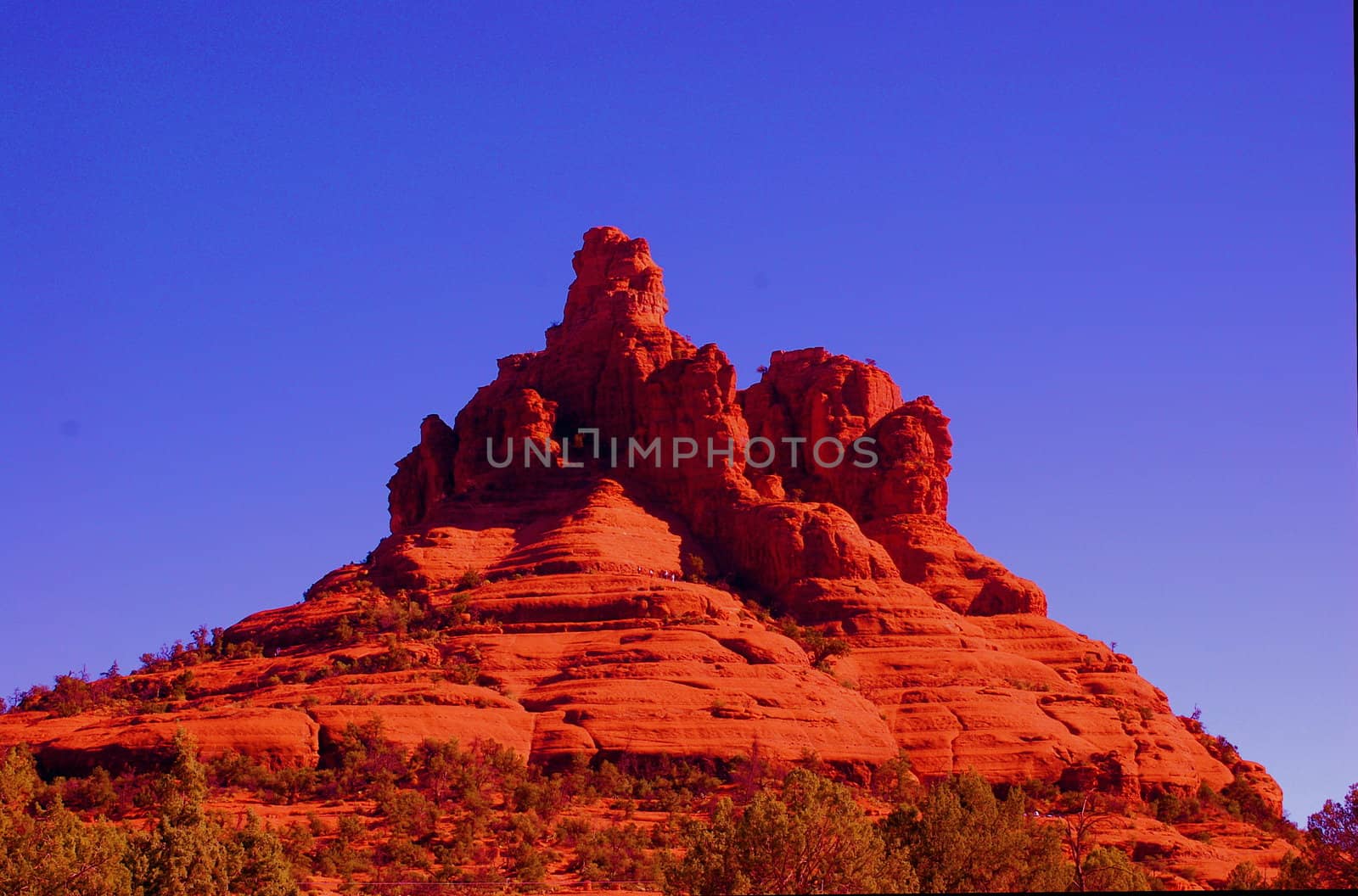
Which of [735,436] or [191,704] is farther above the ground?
[735,436]

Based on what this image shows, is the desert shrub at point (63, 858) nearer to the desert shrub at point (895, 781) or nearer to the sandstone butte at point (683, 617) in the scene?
the sandstone butte at point (683, 617)

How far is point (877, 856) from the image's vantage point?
50.1 metres

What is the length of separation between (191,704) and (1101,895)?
177 ft

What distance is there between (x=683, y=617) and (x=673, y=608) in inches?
25.4

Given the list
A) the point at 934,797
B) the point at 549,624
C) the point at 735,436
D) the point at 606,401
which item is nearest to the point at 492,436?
the point at 606,401

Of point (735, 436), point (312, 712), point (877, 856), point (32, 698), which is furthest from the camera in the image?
point (735, 436)

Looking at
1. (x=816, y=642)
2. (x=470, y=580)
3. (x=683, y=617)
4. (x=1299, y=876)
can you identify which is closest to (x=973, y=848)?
(x=1299, y=876)

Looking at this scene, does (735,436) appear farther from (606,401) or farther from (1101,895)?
(1101,895)

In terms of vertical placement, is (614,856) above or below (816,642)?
below

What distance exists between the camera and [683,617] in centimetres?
7731

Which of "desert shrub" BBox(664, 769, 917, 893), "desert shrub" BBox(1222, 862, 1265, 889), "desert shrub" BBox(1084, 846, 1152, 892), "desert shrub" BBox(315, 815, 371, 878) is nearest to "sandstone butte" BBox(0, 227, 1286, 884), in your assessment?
"desert shrub" BBox(1222, 862, 1265, 889)

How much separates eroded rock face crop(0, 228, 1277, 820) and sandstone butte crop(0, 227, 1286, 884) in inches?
6.4

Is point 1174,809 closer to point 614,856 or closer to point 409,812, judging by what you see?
point 614,856

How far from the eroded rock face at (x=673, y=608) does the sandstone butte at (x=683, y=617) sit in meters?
0.16
